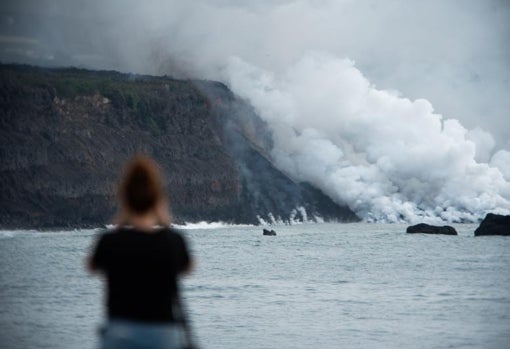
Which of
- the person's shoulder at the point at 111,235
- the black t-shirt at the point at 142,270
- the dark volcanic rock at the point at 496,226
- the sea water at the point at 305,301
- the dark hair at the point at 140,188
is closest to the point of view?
the dark hair at the point at 140,188

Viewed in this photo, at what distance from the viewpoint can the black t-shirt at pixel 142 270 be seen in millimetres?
9125

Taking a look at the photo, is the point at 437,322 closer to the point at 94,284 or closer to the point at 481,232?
the point at 94,284

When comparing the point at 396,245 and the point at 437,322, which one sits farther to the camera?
the point at 396,245

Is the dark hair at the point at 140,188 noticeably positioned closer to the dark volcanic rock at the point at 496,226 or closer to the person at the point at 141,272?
the person at the point at 141,272

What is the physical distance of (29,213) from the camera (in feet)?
626

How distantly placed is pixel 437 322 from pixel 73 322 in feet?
39.0

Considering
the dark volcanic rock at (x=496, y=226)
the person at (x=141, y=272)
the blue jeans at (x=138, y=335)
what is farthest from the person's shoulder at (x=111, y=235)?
the dark volcanic rock at (x=496, y=226)

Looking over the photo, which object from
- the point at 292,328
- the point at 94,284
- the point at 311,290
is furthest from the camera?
the point at 94,284

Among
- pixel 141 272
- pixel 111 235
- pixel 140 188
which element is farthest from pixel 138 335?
pixel 140 188

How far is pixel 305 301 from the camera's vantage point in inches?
1954

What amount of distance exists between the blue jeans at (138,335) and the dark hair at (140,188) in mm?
838

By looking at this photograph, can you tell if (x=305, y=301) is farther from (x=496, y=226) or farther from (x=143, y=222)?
(x=496, y=226)

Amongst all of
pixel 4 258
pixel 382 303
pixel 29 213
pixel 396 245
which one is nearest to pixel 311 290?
pixel 382 303

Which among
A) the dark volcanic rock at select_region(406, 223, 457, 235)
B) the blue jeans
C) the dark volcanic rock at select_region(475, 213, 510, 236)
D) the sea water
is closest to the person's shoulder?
the blue jeans
